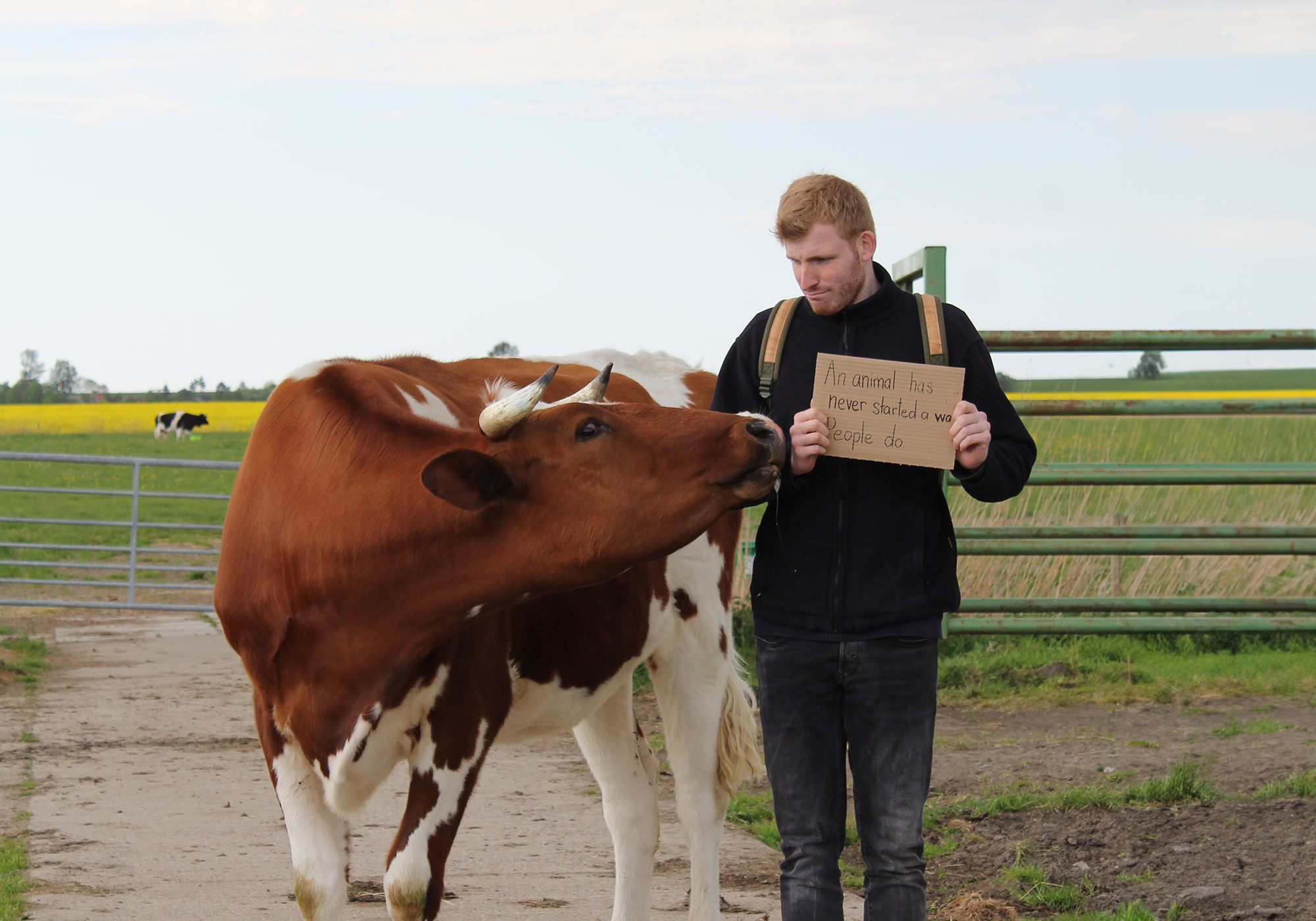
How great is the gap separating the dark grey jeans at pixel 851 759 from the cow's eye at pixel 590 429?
69 cm

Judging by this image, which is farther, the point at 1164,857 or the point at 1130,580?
the point at 1130,580

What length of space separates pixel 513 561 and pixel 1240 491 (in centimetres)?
800

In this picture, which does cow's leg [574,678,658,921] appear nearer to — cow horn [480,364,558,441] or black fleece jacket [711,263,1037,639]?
black fleece jacket [711,263,1037,639]

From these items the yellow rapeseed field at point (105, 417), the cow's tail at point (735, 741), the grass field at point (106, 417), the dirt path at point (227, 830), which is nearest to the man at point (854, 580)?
the dirt path at point (227, 830)

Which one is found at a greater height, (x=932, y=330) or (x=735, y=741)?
(x=932, y=330)

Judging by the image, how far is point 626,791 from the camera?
4527 mm

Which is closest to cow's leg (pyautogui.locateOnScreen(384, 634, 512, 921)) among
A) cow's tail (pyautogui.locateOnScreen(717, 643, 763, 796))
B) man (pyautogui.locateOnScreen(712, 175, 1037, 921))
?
man (pyautogui.locateOnScreen(712, 175, 1037, 921))

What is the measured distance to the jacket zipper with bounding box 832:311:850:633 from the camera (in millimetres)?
2928

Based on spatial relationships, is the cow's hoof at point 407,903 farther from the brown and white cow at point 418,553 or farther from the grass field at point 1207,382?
the grass field at point 1207,382

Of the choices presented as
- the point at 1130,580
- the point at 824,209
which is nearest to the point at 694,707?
the point at 824,209

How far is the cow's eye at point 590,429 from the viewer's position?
9.86 feet

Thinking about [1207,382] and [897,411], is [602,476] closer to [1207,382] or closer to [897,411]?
[897,411]

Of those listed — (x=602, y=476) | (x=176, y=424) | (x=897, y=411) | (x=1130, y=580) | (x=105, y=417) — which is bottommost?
(x=105, y=417)

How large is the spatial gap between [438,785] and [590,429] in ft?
3.54
